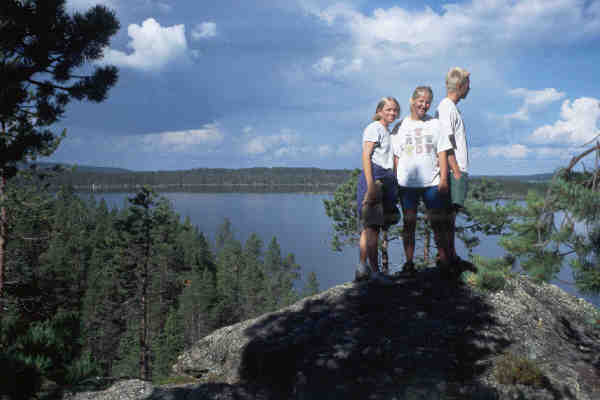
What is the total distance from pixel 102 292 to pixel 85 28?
127 ft

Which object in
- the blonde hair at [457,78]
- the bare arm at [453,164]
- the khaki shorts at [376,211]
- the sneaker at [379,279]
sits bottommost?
the sneaker at [379,279]

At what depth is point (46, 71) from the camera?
3389 millimetres

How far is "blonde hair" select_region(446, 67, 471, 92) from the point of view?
14.9 ft

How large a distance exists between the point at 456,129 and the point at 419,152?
47 centimetres

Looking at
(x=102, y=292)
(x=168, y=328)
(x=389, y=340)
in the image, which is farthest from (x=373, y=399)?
(x=102, y=292)

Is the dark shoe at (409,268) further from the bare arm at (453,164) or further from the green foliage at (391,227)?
the green foliage at (391,227)

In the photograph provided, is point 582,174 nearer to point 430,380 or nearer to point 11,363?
point 430,380

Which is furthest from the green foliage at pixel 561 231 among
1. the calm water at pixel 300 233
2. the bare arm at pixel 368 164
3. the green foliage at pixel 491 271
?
the calm water at pixel 300 233

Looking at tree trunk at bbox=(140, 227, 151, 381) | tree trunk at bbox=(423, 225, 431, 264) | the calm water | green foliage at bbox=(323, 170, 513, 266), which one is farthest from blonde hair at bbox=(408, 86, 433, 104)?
the calm water

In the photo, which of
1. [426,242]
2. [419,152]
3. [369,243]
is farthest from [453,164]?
[426,242]

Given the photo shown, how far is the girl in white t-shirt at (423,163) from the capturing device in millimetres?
4605

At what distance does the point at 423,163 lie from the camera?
465cm

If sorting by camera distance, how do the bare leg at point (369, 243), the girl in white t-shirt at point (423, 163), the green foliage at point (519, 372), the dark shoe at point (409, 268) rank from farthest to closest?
1. the dark shoe at point (409, 268)
2. the bare leg at point (369, 243)
3. the girl in white t-shirt at point (423, 163)
4. the green foliage at point (519, 372)

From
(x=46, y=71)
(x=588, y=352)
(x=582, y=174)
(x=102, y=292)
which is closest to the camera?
(x=582, y=174)
